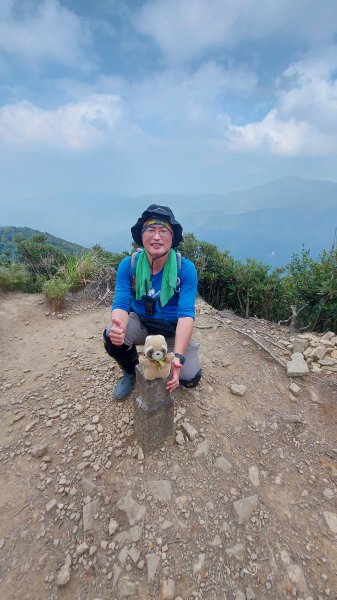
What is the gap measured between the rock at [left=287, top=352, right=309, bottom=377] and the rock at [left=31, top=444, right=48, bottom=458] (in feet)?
10.3

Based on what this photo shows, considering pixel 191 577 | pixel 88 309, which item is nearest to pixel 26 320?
pixel 88 309

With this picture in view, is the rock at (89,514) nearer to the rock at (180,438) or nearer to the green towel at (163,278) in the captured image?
the rock at (180,438)

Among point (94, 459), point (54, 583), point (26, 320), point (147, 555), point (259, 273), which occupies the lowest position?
point (54, 583)

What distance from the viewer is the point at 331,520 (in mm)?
2375

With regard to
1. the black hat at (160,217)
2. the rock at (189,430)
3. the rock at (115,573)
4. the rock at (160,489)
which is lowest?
the rock at (115,573)

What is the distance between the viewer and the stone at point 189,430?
2886 millimetres

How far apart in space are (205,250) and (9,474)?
6.73 metres

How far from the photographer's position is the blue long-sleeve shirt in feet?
9.53

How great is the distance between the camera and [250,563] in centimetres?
206

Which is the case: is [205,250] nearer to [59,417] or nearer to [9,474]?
[59,417]

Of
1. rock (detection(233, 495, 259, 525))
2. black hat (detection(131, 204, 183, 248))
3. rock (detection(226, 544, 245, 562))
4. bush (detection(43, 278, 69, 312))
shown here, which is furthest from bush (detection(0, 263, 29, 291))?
rock (detection(226, 544, 245, 562))

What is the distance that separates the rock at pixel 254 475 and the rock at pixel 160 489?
772 mm

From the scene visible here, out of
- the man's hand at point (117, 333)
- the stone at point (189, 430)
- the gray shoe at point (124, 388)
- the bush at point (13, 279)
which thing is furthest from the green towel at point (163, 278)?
the bush at point (13, 279)

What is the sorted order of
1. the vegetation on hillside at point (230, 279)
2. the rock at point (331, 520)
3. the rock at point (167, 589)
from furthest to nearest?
the vegetation on hillside at point (230, 279), the rock at point (331, 520), the rock at point (167, 589)
